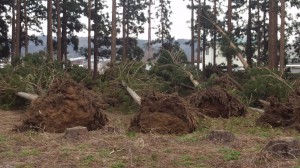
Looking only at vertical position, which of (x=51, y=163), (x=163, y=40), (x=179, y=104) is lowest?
(x=51, y=163)

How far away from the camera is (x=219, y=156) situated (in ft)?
17.5

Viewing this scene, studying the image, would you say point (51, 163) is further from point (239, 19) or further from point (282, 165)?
point (239, 19)

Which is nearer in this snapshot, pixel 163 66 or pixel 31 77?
pixel 31 77

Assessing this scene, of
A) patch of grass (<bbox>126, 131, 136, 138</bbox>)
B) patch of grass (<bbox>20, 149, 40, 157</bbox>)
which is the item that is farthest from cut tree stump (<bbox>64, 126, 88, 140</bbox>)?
patch of grass (<bbox>126, 131, 136, 138</bbox>)

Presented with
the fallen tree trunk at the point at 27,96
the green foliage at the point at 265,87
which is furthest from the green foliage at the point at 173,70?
the fallen tree trunk at the point at 27,96

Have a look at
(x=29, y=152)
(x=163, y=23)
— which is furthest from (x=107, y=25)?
(x=29, y=152)

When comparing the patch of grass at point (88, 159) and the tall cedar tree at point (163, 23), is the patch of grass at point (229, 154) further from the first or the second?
the tall cedar tree at point (163, 23)

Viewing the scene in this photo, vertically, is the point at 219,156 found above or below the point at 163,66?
below

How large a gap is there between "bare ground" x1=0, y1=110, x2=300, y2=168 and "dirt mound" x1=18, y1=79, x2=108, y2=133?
1.63 ft

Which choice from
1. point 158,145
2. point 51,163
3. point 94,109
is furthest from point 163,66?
point 51,163

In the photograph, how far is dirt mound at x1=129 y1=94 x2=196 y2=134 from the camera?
765 centimetres

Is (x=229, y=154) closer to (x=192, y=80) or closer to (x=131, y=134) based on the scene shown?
(x=131, y=134)

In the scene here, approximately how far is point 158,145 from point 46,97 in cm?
311

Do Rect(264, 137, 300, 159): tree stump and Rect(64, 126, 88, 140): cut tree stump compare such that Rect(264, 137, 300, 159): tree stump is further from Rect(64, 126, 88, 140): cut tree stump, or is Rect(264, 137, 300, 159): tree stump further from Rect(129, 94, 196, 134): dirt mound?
Rect(64, 126, 88, 140): cut tree stump
